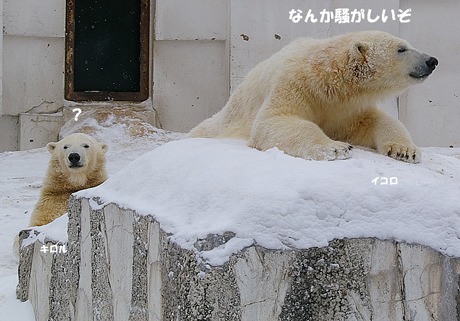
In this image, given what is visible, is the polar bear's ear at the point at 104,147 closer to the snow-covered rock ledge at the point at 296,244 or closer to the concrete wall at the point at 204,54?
the snow-covered rock ledge at the point at 296,244

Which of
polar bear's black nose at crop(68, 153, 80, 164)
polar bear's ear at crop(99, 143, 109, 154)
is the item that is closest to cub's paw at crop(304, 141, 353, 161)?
polar bear's black nose at crop(68, 153, 80, 164)

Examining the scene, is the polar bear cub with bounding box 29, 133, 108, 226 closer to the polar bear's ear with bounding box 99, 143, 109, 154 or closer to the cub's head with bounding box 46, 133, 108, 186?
the cub's head with bounding box 46, 133, 108, 186

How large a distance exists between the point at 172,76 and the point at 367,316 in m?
6.55

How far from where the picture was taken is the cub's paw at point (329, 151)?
202 cm

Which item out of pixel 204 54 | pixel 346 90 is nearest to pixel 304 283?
pixel 346 90

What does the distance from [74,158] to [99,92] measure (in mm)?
3880

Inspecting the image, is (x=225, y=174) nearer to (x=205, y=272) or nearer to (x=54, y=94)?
(x=205, y=272)

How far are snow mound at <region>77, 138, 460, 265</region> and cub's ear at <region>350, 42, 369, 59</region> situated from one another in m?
0.74

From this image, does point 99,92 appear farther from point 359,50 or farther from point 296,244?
point 296,244

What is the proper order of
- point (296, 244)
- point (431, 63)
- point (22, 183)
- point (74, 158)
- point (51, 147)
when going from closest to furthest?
point (296, 244), point (431, 63), point (74, 158), point (51, 147), point (22, 183)

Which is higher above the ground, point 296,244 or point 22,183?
point 296,244

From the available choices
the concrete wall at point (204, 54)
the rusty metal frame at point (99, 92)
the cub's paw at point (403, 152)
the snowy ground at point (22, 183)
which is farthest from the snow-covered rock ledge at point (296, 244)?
the rusty metal frame at point (99, 92)

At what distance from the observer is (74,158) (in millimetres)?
3982

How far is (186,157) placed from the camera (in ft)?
6.57
